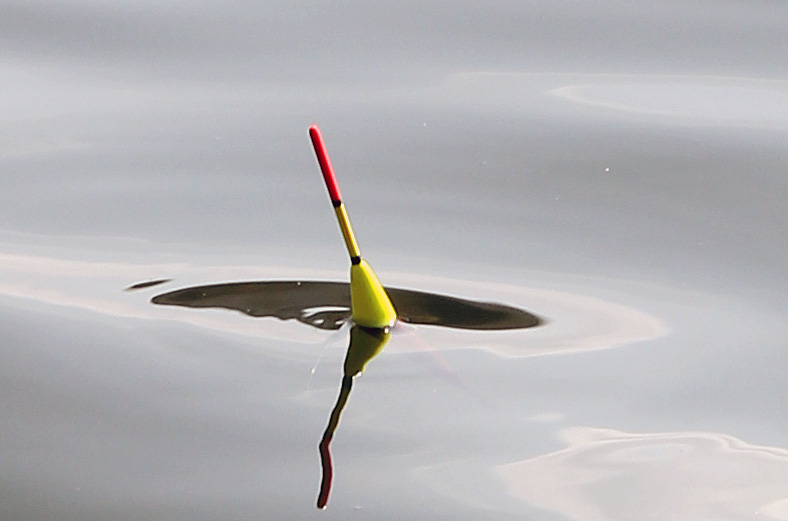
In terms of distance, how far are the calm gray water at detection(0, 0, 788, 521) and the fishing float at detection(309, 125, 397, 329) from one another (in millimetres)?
22

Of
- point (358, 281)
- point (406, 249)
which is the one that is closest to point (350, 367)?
point (358, 281)

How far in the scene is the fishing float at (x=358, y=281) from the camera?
890 mm

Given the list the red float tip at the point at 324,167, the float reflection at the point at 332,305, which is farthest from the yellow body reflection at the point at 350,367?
the red float tip at the point at 324,167

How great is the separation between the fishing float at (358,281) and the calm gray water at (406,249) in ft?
0.07

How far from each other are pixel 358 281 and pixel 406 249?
0.15 meters

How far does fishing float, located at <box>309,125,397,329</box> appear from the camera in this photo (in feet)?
2.92

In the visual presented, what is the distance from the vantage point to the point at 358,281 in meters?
0.91

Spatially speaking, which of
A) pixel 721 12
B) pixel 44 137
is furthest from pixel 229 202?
pixel 721 12

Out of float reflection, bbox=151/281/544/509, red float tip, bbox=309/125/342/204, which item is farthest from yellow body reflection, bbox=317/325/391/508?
red float tip, bbox=309/125/342/204

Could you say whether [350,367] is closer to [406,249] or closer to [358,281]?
[358,281]

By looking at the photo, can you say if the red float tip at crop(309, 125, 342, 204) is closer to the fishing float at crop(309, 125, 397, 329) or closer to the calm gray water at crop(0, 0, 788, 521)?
the fishing float at crop(309, 125, 397, 329)

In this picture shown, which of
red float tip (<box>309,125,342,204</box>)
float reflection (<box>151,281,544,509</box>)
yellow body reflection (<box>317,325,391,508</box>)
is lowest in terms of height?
yellow body reflection (<box>317,325,391,508</box>)

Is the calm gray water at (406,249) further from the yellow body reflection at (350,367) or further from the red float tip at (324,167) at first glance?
the red float tip at (324,167)

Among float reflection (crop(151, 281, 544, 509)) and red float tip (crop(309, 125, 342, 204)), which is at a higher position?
red float tip (crop(309, 125, 342, 204))
